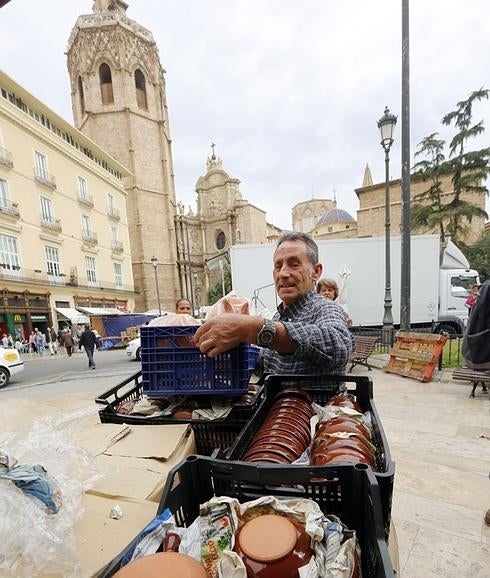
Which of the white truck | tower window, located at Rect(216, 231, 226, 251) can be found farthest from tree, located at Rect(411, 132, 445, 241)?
tower window, located at Rect(216, 231, 226, 251)

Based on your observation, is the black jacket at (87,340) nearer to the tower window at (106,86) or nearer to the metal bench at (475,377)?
the metal bench at (475,377)

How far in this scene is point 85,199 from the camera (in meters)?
27.2

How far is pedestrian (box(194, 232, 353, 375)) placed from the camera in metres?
1.12

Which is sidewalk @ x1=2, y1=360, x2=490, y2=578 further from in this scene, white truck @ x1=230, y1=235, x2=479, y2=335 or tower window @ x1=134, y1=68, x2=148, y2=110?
tower window @ x1=134, y1=68, x2=148, y2=110

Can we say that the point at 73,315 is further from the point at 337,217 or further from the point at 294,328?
the point at 337,217

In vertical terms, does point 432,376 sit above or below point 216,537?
below

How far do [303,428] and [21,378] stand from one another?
37.7 ft

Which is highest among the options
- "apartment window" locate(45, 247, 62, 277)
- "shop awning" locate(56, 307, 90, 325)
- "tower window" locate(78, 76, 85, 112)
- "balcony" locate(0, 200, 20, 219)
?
"tower window" locate(78, 76, 85, 112)

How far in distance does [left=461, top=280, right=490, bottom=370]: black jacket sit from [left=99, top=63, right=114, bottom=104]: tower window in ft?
145

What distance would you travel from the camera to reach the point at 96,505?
93 centimetres

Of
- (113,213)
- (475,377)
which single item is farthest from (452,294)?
(113,213)

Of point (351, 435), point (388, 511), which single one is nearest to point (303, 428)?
point (351, 435)

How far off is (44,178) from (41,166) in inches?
37.7

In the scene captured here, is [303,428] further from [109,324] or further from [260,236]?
[260,236]
